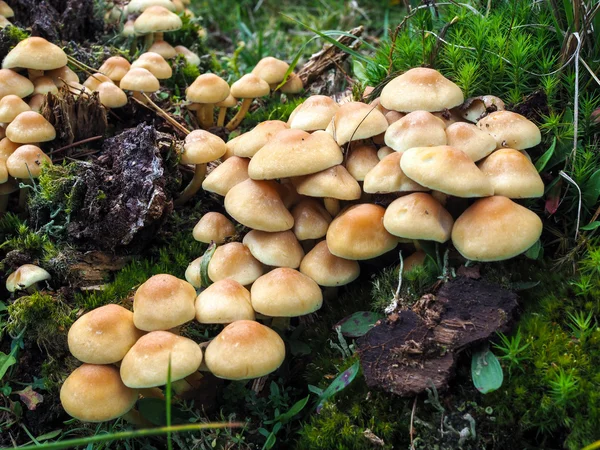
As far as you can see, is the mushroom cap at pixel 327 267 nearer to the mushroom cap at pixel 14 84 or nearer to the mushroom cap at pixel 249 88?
the mushroom cap at pixel 249 88

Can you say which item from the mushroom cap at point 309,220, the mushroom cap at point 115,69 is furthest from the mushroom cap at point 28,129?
the mushroom cap at point 309,220

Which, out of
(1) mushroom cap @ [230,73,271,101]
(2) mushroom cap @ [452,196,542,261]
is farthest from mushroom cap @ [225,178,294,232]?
(1) mushroom cap @ [230,73,271,101]

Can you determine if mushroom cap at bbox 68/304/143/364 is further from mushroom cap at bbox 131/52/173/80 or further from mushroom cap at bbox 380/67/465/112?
mushroom cap at bbox 131/52/173/80

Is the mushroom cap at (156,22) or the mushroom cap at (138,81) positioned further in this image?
the mushroom cap at (156,22)

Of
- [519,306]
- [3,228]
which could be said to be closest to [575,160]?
[519,306]

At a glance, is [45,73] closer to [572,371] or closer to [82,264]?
[82,264]

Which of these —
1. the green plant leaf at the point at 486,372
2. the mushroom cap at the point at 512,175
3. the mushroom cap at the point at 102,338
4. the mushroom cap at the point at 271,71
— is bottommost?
the green plant leaf at the point at 486,372

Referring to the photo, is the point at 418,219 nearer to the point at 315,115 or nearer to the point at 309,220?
the point at 309,220
